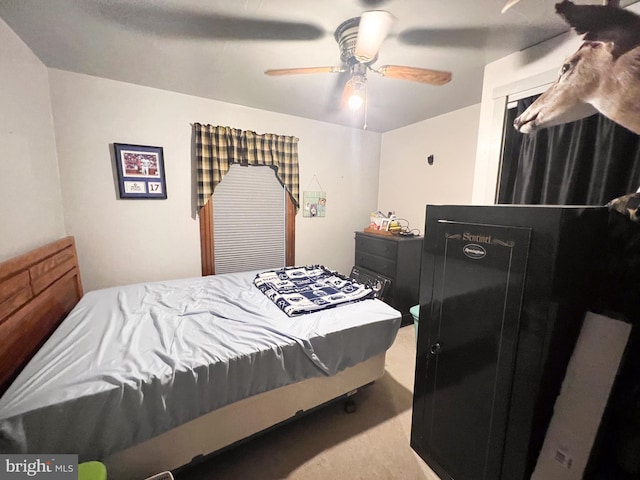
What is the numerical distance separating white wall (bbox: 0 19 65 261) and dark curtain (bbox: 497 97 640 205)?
3.05 metres

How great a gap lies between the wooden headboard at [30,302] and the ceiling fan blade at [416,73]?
2230 mm

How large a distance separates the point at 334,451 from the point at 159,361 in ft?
3.69

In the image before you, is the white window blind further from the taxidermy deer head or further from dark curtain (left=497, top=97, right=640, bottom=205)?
the taxidermy deer head

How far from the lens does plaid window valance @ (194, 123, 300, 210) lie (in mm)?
2654

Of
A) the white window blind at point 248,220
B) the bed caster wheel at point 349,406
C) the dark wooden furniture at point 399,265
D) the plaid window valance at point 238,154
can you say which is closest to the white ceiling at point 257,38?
the plaid window valance at point 238,154

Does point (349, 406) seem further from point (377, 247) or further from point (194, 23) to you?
point (194, 23)

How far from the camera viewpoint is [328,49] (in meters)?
1.68

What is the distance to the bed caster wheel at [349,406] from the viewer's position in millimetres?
1804

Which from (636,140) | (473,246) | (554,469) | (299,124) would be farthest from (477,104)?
(554,469)

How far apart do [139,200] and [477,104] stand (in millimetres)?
3455

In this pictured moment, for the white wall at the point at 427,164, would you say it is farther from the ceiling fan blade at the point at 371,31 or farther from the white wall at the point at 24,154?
the white wall at the point at 24,154

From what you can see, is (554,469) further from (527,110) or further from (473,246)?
(527,110)

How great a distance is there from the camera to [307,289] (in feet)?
7.14

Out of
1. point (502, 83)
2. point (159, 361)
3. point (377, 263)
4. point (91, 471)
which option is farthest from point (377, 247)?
point (91, 471)
